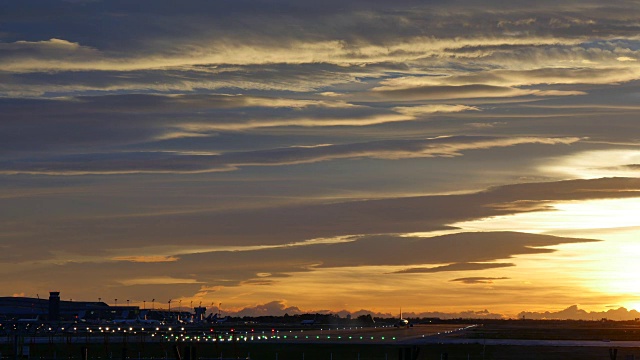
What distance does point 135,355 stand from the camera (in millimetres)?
139875

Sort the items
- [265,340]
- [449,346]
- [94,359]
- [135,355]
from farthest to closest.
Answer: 1. [265,340]
2. [449,346]
3. [135,355]
4. [94,359]

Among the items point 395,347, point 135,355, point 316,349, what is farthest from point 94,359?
point 395,347

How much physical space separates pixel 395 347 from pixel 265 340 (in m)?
32.1

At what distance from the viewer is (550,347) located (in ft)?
538

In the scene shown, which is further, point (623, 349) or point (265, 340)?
point (265, 340)

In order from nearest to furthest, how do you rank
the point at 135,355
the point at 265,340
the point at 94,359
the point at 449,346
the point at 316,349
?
1. the point at 94,359
2. the point at 135,355
3. the point at 316,349
4. the point at 449,346
5. the point at 265,340

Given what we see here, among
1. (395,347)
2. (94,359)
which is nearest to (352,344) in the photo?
(395,347)

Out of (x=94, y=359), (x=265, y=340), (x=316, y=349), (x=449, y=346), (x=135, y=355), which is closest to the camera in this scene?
(x=94, y=359)

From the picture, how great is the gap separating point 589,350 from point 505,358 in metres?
27.3

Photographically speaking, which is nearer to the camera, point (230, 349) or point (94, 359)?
point (94, 359)

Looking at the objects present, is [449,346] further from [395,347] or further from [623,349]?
[623,349]

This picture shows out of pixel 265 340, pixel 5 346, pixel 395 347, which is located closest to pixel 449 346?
pixel 395 347

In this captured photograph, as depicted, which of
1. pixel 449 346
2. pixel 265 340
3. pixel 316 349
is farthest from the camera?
pixel 265 340

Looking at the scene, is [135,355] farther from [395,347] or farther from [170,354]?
[395,347]
